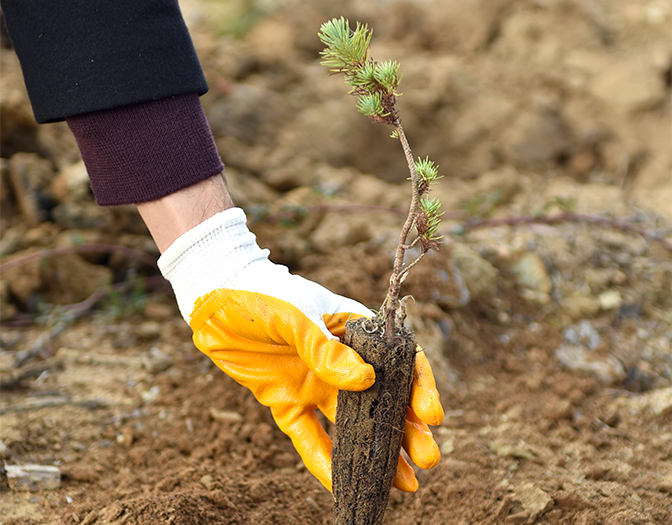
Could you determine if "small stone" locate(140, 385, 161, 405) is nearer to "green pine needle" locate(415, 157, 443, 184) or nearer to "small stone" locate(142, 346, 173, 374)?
"small stone" locate(142, 346, 173, 374)

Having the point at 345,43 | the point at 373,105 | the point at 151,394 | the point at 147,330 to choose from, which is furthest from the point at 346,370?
the point at 147,330

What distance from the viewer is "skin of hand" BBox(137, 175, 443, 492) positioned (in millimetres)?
1264

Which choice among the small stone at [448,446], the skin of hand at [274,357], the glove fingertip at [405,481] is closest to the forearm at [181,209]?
the skin of hand at [274,357]

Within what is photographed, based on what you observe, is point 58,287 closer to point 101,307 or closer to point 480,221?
point 101,307

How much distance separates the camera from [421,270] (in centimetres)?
224

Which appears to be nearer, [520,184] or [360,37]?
[360,37]

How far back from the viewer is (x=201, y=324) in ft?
4.52

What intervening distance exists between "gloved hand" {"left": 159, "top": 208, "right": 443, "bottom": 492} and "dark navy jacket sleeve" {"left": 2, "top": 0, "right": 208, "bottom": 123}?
0.36 m

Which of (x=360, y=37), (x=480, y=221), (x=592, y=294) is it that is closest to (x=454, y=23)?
(x=480, y=221)

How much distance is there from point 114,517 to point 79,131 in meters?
0.93

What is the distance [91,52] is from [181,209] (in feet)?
1.32

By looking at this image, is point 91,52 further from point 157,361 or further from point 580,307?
point 580,307

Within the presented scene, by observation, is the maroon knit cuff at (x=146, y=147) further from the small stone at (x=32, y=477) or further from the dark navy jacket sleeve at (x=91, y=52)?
the small stone at (x=32, y=477)

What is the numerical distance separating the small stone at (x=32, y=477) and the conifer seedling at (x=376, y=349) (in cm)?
79
